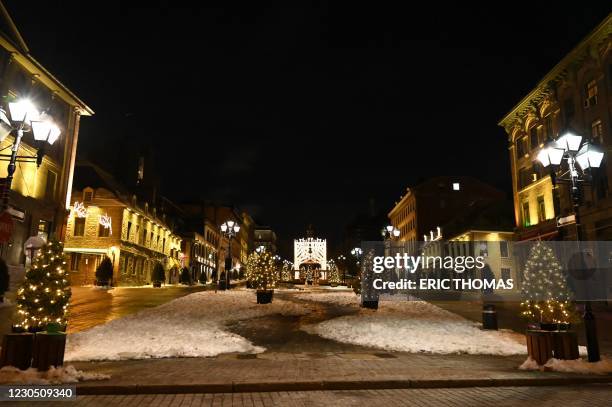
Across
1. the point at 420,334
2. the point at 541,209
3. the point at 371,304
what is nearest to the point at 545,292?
the point at 420,334

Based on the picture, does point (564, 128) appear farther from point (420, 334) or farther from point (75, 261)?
point (75, 261)

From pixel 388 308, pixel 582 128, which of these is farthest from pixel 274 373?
pixel 582 128

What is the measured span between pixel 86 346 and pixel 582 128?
32.0 metres

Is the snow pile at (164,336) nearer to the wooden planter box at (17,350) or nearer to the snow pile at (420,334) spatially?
the wooden planter box at (17,350)

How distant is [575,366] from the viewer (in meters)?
9.45

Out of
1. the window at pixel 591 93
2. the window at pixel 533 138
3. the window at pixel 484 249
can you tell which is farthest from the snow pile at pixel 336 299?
the window at pixel 484 249

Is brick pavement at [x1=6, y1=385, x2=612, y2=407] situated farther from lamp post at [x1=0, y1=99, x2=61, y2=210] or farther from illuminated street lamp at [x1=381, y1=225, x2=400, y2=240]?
illuminated street lamp at [x1=381, y1=225, x2=400, y2=240]

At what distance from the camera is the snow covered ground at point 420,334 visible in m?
12.8

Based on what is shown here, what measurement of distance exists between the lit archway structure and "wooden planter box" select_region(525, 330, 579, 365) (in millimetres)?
104591

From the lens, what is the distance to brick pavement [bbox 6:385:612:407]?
721 centimetres

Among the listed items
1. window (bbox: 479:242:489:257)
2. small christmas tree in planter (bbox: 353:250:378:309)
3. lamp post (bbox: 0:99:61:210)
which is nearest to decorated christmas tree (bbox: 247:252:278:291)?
small christmas tree in planter (bbox: 353:250:378:309)

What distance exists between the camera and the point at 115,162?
5703cm

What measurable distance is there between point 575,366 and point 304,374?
18.8 feet

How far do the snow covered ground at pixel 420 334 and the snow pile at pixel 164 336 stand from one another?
353cm
